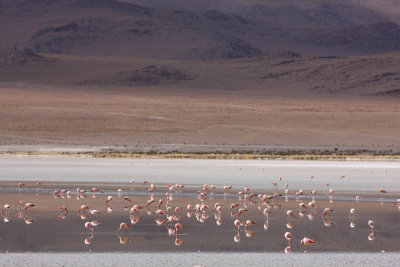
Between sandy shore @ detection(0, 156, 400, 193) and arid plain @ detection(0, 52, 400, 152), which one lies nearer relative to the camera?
sandy shore @ detection(0, 156, 400, 193)

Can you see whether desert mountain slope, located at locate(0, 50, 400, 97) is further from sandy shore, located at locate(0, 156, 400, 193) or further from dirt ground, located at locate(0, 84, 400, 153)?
sandy shore, located at locate(0, 156, 400, 193)

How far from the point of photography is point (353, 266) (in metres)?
11.1

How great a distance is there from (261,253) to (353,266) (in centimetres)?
137

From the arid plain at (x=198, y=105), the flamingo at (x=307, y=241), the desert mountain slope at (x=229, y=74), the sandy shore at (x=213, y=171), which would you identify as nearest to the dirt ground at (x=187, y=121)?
the arid plain at (x=198, y=105)

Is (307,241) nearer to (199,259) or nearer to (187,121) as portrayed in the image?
(199,259)

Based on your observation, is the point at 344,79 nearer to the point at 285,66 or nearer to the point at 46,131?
the point at 285,66

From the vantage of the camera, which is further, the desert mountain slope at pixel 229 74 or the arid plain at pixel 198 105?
the desert mountain slope at pixel 229 74

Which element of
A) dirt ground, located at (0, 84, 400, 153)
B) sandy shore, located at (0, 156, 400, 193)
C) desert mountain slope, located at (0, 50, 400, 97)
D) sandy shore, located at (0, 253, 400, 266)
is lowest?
sandy shore, located at (0, 253, 400, 266)

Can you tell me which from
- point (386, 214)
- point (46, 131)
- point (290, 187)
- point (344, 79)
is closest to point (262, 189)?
point (290, 187)

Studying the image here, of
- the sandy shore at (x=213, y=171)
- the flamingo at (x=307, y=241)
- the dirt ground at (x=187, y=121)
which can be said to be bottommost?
the flamingo at (x=307, y=241)

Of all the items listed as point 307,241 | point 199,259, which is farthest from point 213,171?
point 199,259

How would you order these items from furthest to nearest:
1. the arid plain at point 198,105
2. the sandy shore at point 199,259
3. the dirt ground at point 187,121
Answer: the arid plain at point 198,105
the dirt ground at point 187,121
the sandy shore at point 199,259

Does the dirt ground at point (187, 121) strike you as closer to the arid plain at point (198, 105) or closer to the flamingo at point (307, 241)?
the arid plain at point (198, 105)

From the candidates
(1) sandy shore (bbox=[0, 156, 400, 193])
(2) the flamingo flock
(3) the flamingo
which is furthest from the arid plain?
(3) the flamingo
